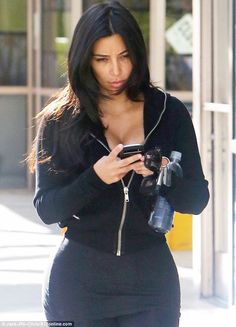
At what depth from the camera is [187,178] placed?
290 centimetres

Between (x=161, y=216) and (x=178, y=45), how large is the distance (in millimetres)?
7709

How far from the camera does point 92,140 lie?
293 cm

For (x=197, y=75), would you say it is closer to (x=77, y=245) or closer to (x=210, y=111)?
(x=210, y=111)

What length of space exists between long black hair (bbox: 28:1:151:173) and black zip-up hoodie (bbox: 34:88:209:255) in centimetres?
5

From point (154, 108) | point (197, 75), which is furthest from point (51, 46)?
point (154, 108)

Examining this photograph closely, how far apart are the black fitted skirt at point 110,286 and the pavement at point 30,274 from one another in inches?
60.9

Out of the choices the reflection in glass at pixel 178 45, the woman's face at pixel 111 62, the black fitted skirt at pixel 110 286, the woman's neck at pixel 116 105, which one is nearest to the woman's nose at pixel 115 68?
the woman's face at pixel 111 62

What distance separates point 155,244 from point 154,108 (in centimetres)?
42

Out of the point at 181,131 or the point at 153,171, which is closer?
the point at 153,171

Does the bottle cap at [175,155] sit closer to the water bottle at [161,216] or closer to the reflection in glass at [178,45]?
the water bottle at [161,216]

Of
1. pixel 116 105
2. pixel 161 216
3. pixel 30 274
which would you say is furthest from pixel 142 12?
pixel 161 216

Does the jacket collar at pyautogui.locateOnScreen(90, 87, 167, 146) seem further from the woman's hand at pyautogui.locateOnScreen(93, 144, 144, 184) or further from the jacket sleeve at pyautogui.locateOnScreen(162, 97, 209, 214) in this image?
the woman's hand at pyautogui.locateOnScreen(93, 144, 144, 184)

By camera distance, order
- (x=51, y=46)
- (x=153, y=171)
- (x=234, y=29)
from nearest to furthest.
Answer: (x=153, y=171)
(x=234, y=29)
(x=51, y=46)

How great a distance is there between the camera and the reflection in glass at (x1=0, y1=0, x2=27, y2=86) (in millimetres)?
12383
